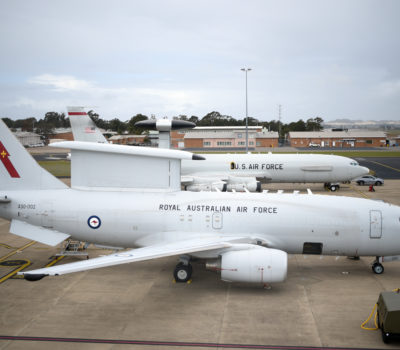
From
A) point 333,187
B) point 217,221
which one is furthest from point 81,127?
point 333,187

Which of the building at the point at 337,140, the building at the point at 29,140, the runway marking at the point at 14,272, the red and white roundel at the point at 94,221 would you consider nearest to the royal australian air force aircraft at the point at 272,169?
the runway marking at the point at 14,272

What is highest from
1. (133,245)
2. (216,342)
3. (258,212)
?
(258,212)

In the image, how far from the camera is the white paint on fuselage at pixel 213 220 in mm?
17953

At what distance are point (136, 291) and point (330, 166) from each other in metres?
31.6

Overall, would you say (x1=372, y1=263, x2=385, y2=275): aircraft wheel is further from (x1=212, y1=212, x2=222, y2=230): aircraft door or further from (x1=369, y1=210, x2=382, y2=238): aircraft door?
(x1=212, y1=212, x2=222, y2=230): aircraft door

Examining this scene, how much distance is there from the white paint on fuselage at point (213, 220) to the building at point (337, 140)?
391 feet

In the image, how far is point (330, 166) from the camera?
43.1m

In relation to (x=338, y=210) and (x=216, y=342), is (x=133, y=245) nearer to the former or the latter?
(x=216, y=342)

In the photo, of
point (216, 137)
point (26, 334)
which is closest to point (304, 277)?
point (26, 334)

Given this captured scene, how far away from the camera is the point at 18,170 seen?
1866cm

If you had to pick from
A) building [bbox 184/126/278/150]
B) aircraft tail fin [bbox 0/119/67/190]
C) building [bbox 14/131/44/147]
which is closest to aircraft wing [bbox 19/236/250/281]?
aircraft tail fin [bbox 0/119/67/190]

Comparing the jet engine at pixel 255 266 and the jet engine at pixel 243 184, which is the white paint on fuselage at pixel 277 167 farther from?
the jet engine at pixel 255 266

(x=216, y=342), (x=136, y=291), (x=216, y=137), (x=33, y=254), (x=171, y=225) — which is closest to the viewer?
(x=216, y=342)

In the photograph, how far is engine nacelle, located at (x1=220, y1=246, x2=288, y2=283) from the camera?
16.0 meters
